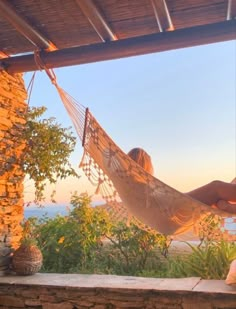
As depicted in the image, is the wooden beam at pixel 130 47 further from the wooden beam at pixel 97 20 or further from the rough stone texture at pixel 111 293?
the rough stone texture at pixel 111 293

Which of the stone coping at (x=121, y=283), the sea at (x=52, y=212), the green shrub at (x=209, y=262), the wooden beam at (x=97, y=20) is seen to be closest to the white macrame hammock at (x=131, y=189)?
the sea at (x=52, y=212)

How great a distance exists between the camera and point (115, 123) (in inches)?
226

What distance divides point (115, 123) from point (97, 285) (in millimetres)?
3477

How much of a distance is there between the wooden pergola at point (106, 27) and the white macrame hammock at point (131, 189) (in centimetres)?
33

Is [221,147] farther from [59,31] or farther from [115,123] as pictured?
[59,31]

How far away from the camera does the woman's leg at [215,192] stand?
6.46ft

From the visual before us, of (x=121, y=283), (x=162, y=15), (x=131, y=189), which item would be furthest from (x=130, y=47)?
(x=121, y=283)

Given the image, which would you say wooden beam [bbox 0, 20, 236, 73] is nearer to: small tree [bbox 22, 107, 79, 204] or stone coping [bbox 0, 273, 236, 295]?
small tree [bbox 22, 107, 79, 204]

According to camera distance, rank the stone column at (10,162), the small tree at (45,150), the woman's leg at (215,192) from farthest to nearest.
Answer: the small tree at (45,150)
the stone column at (10,162)
the woman's leg at (215,192)

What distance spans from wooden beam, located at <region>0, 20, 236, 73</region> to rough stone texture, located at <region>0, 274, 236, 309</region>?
57.2 inches

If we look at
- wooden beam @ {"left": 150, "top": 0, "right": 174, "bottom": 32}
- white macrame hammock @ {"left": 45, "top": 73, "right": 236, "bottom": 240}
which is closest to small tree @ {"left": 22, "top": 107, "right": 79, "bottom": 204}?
white macrame hammock @ {"left": 45, "top": 73, "right": 236, "bottom": 240}

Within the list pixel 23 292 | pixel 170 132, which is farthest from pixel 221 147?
pixel 23 292

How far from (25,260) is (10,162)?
0.70 meters

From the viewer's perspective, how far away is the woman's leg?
1969mm
